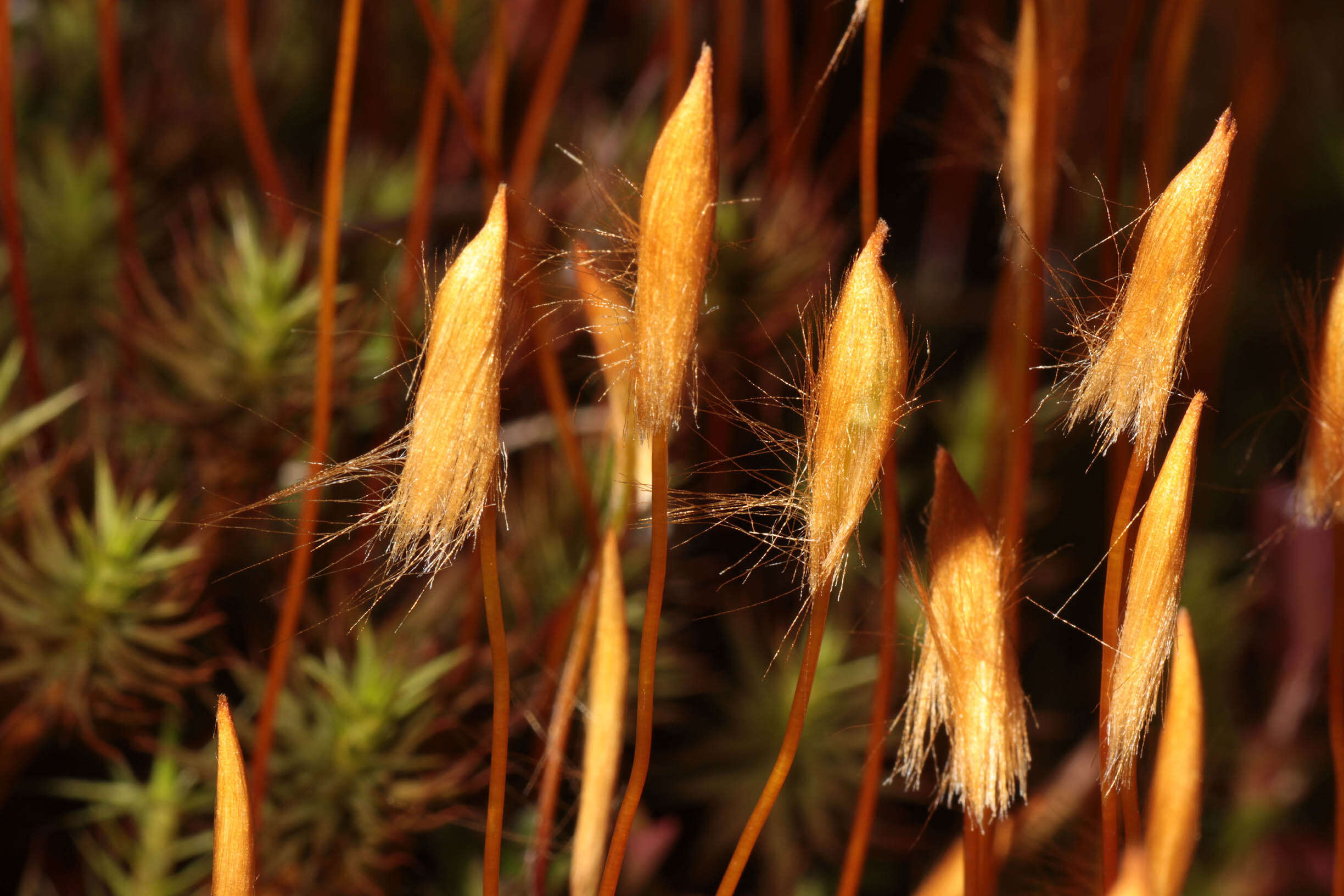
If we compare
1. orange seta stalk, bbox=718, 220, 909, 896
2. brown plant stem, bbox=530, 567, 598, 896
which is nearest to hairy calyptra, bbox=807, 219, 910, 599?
orange seta stalk, bbox=718, 220, 909, 896

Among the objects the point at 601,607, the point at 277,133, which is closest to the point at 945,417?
the point at 601,607

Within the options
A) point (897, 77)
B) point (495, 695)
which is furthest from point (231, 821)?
point (897, 77)

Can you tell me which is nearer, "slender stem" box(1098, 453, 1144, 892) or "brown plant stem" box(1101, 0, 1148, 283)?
"slender stem" box(1098, 453, 1144, 892)

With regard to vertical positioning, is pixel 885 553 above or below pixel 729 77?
below

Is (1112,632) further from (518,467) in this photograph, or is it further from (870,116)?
(518,467)

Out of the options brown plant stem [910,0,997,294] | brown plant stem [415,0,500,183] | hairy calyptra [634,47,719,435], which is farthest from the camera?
brown plant stem [910,0,997,294]

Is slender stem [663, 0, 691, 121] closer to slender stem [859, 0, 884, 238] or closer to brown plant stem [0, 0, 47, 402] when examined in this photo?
slender stem [859, 0, 884, 238]
